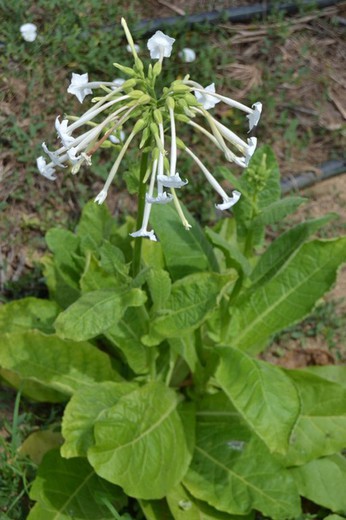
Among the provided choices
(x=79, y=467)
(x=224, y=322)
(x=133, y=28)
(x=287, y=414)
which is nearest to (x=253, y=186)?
(x=224, y=322)

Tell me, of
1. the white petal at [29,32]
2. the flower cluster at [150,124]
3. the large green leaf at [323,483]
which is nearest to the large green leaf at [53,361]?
the large green leaf at [323,483]

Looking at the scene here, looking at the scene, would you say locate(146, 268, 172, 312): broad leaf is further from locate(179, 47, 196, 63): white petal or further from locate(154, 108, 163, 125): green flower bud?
locate(179, 47, 196, 63): white petal

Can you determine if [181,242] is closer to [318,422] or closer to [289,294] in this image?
[289,294]

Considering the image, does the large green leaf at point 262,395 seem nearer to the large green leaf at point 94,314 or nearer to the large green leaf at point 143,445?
the large green leaf at point 143,445

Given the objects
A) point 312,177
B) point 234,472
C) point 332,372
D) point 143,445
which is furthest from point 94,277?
point 312,177

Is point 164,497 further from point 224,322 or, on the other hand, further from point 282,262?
point 282,262

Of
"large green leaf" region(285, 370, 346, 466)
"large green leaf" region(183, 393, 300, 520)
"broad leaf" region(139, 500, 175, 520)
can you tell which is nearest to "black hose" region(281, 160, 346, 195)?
"large green leaf" region(285, 370, 346, 466)
